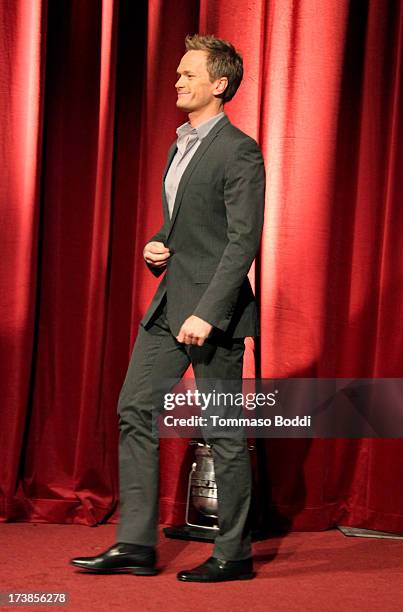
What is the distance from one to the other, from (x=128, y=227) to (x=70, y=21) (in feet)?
2.26

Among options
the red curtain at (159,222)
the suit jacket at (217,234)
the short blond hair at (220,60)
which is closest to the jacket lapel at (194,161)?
the suit jacket at (217,234)

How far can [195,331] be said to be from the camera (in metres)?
1.95

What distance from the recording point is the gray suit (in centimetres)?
205

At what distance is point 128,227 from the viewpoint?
2873mm

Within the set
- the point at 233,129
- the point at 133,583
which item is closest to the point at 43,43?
the point at 233,129

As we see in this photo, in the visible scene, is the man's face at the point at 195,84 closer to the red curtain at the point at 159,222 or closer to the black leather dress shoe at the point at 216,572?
the red curtain at the point at 159,222

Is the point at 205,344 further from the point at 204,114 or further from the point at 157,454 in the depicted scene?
the point at 204,114

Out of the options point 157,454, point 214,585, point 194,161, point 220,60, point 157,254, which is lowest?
point 214,585

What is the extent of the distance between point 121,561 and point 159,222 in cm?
114

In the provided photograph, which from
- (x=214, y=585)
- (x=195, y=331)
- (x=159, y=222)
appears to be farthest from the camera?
(x=159, y=222)

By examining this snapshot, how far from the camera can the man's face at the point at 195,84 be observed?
210 cm

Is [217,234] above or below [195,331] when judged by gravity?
above

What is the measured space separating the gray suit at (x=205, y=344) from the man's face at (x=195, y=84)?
74 mm

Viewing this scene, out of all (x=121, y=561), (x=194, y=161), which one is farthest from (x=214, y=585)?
(x=194, y=161)
